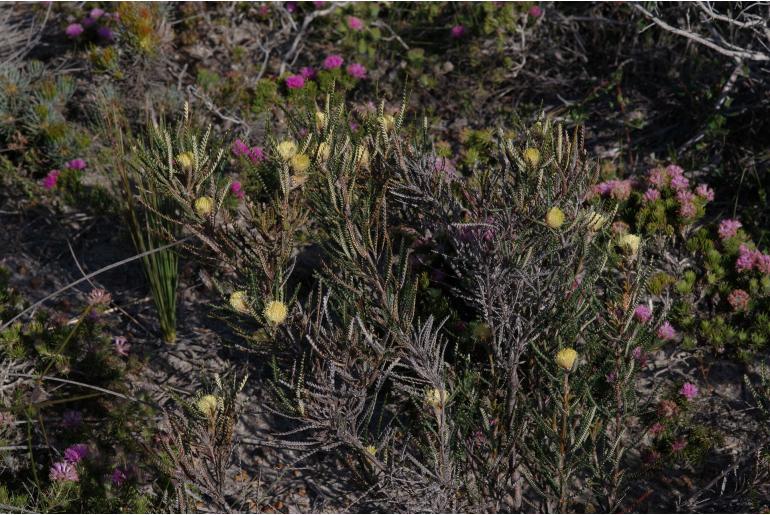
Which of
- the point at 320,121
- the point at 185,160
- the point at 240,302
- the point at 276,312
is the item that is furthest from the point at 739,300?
the point at 185,160

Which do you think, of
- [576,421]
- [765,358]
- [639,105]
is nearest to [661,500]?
[576,421]

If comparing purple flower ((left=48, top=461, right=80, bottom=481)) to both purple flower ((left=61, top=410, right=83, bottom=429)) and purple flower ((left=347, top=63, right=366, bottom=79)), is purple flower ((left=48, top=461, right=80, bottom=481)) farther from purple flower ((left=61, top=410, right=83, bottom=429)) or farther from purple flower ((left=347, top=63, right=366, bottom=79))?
purple flower ((left=347, top=63, right=366, bottom=79))

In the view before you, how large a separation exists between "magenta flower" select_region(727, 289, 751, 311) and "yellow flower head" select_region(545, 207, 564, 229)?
1.97m

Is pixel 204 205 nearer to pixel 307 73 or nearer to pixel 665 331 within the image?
pixel 665 331

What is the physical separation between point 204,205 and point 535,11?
3.80 m

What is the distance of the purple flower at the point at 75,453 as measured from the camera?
3.32m

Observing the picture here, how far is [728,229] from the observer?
13.9 ft

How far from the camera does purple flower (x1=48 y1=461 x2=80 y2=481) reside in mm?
3215

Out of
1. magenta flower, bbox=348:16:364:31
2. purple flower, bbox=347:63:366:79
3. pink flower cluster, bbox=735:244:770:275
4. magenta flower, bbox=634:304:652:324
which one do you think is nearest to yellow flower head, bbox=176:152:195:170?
magenta flower, bbox=634:304:652:324

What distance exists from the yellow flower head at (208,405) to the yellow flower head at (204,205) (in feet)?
2.18

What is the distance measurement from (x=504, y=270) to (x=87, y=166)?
128 inches

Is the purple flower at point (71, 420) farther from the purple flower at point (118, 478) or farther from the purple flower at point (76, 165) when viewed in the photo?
the purple flower at point (76, 165)

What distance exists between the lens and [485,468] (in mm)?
2861

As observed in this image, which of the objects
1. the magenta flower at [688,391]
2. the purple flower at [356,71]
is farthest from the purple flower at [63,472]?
the purple flower at [356,71]
